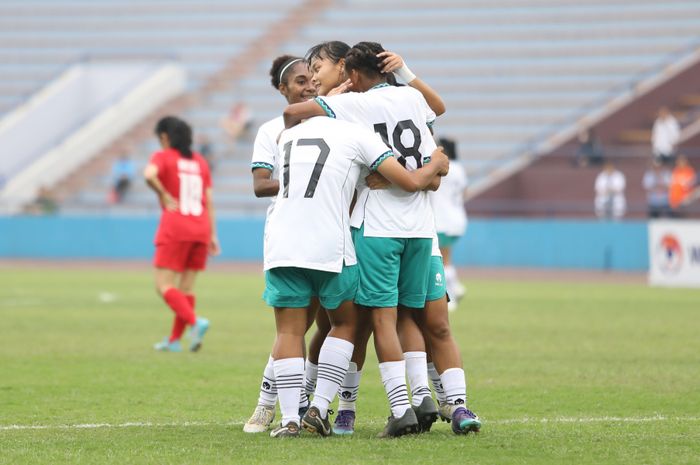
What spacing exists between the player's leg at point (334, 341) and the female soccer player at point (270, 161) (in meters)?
0.38

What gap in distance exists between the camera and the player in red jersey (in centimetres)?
1202

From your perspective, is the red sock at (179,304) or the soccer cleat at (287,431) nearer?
the soccer cleat at (287,431)

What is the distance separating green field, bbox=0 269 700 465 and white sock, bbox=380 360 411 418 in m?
0.22

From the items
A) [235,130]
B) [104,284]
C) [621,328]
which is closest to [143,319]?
[621,328]

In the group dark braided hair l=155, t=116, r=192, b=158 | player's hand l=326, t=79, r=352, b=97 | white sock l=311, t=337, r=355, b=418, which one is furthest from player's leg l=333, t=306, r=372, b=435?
dark braided hair l=155, t=116, r=192, b=158

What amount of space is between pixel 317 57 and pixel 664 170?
22.5 meters

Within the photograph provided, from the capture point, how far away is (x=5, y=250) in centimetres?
3322

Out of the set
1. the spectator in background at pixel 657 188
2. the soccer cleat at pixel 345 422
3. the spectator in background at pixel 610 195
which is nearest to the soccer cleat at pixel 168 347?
the soccer cleat at pixel 345 422

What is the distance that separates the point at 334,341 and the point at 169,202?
5377 millimetres

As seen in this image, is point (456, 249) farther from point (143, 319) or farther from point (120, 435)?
point (120, 435)

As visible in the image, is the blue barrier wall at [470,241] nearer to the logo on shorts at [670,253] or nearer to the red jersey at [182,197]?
the logo on shorts at [670,253]

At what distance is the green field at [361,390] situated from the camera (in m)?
6.47

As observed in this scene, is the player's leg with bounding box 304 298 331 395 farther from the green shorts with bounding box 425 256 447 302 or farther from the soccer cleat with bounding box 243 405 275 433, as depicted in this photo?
the green shorts with bounding box 425 256 447 302

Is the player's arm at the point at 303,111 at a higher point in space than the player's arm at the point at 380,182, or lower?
higher
